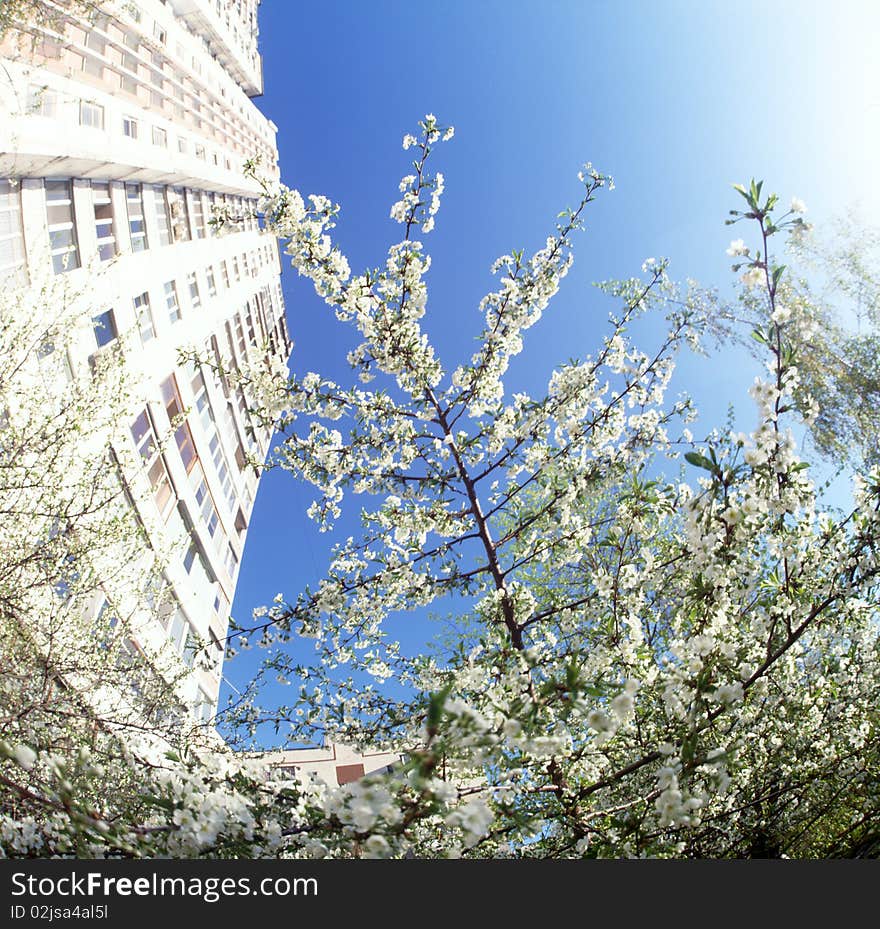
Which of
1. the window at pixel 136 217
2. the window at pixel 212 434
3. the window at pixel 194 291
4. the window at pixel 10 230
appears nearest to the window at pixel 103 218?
the window at pixel 136 217

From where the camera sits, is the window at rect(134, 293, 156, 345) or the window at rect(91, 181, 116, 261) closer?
the window at rect(91, 181, 116, 261)

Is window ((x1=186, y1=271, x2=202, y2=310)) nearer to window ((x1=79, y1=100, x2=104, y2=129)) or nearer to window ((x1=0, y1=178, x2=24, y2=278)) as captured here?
window ((x1=79, y1=100, x2=104, y2=129))

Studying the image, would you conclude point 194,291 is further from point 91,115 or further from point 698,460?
point 698,460

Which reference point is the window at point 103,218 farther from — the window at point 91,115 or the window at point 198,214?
the window at point 198,214

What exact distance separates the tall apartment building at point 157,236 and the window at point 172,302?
66 millimetres

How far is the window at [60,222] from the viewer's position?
45.2 feet

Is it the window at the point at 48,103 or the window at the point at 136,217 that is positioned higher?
the window at the point at 136,217

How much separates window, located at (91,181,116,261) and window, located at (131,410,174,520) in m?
5.71

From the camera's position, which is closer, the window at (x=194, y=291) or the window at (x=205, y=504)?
the window at (x=205, y=504)

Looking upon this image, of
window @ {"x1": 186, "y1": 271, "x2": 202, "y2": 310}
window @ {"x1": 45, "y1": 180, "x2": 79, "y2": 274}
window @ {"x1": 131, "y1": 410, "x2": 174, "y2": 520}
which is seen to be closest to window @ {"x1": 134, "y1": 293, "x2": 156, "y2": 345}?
window @ {"x1": 45, "y1": 180, "x2": 79, "y2": 274}

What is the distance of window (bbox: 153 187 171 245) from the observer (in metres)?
20.8

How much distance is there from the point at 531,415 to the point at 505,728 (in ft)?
12.5

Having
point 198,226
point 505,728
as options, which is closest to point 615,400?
point 505,728

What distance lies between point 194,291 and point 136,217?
418 centimetres
